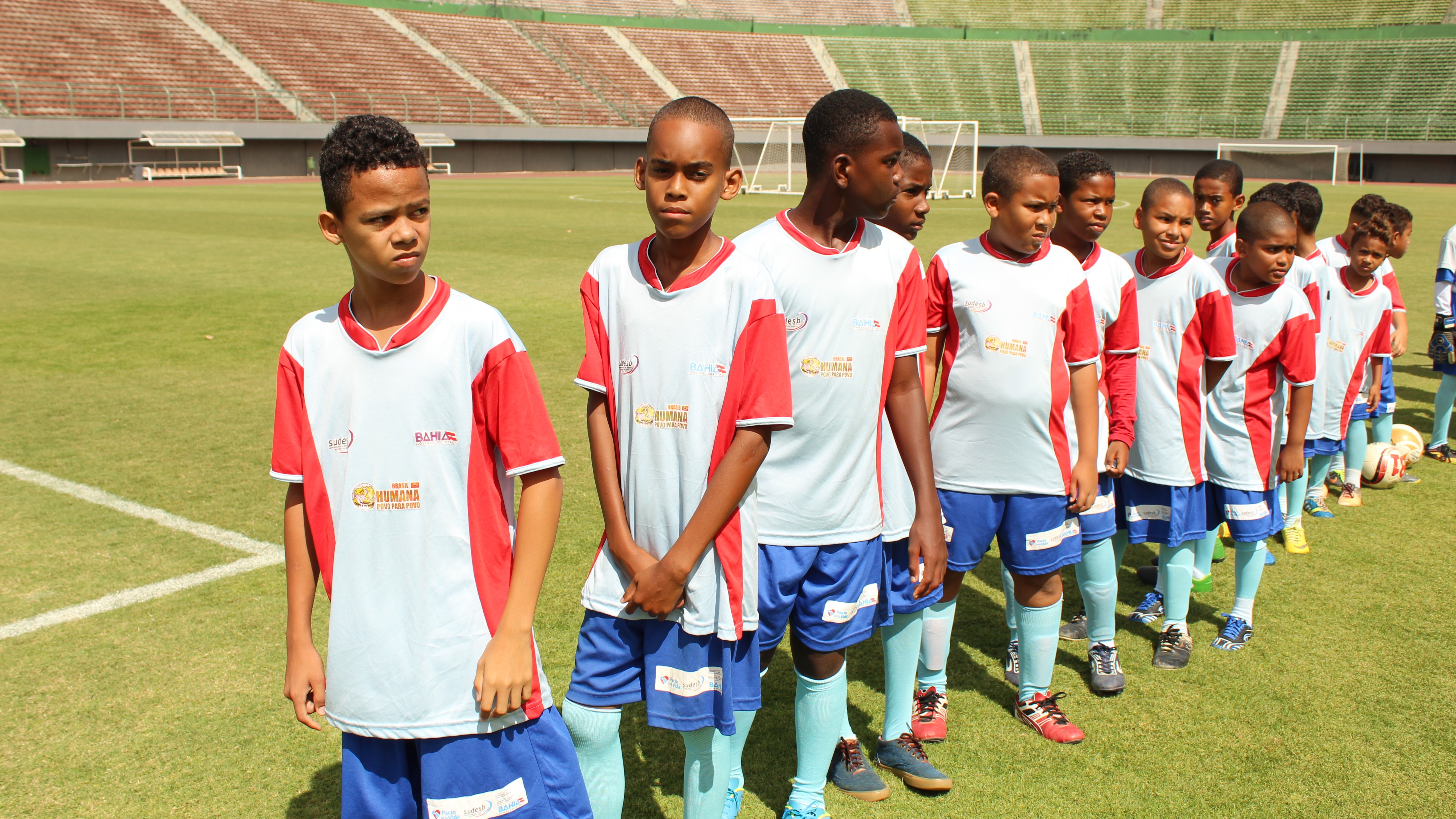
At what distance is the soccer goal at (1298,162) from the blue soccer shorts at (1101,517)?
144 feet

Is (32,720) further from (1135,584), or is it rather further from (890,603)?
(1135,584)

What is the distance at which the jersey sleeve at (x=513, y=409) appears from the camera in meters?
2.06

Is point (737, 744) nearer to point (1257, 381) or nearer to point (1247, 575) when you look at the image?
point (1247, 575)

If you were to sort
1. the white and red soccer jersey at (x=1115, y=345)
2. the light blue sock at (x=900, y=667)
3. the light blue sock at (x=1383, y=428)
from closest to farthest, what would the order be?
the light blue sock at (x=900, y=667) → the white and red soccer jersey at (x=1115, y=345) → the light blue sock at (x=1383, y=428)

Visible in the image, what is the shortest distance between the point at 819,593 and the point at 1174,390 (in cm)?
209

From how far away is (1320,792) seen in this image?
3172 mm

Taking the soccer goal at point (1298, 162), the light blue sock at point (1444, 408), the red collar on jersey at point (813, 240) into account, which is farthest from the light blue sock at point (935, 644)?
the soccer goal at point (1298, 162)

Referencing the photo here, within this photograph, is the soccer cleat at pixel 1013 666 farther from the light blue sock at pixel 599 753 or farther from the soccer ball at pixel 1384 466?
the soccer ball at pixel 1384 466

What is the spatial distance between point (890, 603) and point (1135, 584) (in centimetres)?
248

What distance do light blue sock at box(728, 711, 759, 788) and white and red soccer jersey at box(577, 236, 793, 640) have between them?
1.13ft

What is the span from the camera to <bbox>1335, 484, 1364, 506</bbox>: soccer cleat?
610 centimetres

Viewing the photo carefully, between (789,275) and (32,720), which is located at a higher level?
(789,275)

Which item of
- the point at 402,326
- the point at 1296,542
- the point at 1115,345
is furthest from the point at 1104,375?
the point at 402,326

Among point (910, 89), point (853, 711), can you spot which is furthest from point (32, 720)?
point (910, 89)
